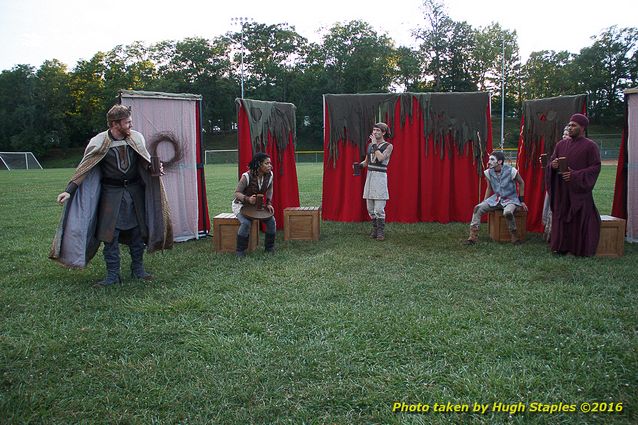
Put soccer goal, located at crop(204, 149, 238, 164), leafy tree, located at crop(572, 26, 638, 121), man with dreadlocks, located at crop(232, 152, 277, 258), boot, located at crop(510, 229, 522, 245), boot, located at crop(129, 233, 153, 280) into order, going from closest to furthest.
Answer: boot, located at crop(129, 233, 153, 280), man with dreadlocks, located at crop(232, 152, 277, 258), boot, located at crop(510, 229, 522, 245), soccer goal, located at crop(204, 149, 238, 164), leafy tree, located at crop(572, 26, 638, 121)

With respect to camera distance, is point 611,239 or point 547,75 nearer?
point 611,239

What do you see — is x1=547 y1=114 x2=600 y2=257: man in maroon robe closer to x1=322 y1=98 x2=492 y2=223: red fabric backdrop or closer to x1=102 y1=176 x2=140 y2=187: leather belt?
x1=322 y1=98 x2=492 y2=223: red fabric backdrop

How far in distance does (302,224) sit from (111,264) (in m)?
3.07

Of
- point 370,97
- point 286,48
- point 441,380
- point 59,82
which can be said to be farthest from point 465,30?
point 441,380

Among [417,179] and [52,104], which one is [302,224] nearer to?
[417,179]

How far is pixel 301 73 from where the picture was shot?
54.4 meters

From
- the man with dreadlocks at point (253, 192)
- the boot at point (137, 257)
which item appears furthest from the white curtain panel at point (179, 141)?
the boot at point (137, 257)

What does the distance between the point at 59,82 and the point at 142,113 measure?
55.2 meters

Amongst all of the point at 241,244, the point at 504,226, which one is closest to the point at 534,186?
the point at 504,226

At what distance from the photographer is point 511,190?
724 cm

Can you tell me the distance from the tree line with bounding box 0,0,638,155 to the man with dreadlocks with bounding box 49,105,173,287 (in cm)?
4522

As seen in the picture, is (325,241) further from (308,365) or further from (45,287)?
(308,365)

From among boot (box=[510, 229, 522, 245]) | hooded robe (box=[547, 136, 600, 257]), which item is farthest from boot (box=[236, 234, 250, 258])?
hooded robe (box=[547, 136, 600, 257])

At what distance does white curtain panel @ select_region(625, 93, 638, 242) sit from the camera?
695cm
